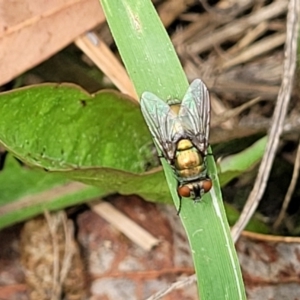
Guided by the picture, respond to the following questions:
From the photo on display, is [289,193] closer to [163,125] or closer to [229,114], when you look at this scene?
[229,114]

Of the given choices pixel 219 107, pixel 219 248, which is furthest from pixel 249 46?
pixel 219 248

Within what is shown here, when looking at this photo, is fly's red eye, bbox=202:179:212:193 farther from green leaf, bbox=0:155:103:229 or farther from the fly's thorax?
green leaf, bbox=0:155:103:229

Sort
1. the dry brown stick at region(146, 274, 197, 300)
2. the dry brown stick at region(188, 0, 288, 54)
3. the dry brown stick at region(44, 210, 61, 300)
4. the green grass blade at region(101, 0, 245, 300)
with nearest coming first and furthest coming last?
the green grass blade at region(101, 0, 245, 300) < the dry brown stick at region(146, 274, 197, 300) < the dry brown stick at region(44, 210, 61, 300) < the dry brown stick at region(188, 0, 288, 54)

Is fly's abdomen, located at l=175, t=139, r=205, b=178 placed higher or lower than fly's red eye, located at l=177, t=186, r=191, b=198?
higher

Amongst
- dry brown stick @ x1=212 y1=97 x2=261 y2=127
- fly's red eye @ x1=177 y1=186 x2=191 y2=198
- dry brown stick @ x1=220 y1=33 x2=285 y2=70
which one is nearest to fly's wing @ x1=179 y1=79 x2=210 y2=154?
fly's red eye @ x1=177 y1=186 x2=191 y2=198

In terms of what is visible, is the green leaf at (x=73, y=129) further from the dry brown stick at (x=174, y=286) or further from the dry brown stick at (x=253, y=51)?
the dry brown stick at (x=253, y=51)

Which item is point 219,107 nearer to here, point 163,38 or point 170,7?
point 170,7

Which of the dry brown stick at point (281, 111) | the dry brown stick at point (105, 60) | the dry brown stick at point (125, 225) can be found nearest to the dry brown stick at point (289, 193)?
the dry brown stick at point (281, 111)
